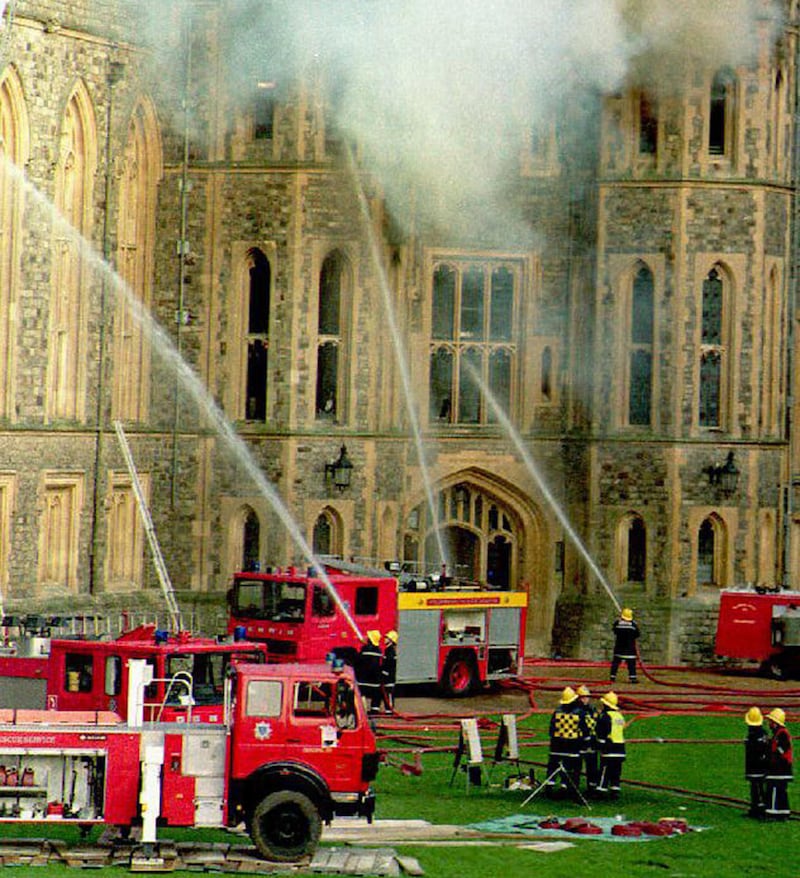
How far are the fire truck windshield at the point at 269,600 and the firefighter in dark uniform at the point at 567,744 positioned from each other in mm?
8973

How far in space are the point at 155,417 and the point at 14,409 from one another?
4742mm

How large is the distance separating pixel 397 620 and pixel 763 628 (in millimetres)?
7558

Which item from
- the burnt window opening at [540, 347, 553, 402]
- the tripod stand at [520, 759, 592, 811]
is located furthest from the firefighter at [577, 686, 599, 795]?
the burnt window opening at [540, 347, 553, 402]

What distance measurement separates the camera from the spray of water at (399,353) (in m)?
43.0

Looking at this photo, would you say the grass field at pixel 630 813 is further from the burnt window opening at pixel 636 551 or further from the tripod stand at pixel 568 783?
the burnt window opening at pixel 636 551

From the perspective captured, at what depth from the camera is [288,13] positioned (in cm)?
4300

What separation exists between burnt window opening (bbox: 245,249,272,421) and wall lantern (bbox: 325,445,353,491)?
1.58 metres

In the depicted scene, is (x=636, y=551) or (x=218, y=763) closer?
(x=218, y=763)

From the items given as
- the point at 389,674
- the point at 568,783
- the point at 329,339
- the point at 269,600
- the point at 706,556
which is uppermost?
the point at 329,339

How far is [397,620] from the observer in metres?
37.7

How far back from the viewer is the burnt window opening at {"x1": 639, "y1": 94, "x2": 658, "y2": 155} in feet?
144

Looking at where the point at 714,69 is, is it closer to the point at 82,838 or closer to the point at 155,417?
the point at 155,417

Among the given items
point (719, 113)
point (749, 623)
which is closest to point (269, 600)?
point (749, 623)

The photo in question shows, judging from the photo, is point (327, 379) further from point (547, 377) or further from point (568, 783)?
point (568, 783)
